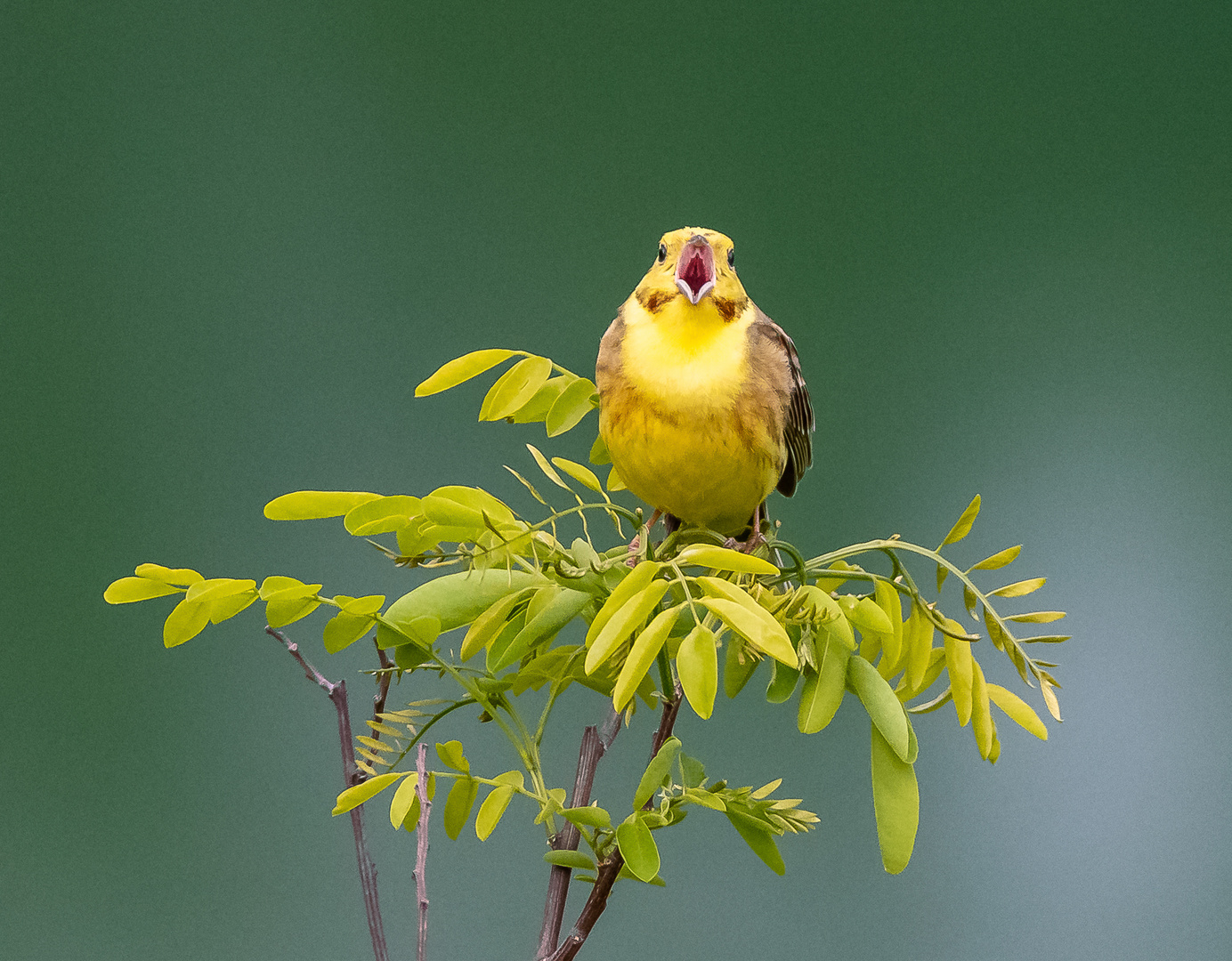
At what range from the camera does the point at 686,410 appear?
98 centimetres

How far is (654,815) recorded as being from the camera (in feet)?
2.87

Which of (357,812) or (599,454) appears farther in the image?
(599,454)

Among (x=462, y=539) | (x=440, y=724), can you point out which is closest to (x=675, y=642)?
(x=462, y=539)

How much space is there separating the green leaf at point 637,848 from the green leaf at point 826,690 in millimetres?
143

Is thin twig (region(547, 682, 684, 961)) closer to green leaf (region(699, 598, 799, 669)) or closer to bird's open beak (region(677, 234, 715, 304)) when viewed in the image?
green leaf (region(699, 598, 799, 669))

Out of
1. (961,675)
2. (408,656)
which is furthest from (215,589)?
(961,675)

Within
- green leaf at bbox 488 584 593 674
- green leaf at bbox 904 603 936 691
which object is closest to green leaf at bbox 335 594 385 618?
green leaf at bbox 488 584 593 674

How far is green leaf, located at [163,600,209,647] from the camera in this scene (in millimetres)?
876

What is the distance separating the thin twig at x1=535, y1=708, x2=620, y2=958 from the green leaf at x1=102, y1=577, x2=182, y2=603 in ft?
1.23

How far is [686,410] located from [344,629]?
0.34 metres

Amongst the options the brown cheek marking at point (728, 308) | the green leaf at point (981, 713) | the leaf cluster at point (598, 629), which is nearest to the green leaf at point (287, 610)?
the leaf cluster at point (598, 629)

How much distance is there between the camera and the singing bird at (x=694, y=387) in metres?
0.98

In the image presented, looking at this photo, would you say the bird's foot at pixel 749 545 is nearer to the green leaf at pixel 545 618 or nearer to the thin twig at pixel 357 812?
the green leaf at pixel 545 618

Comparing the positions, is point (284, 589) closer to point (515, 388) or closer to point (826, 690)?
point (515, 388)
